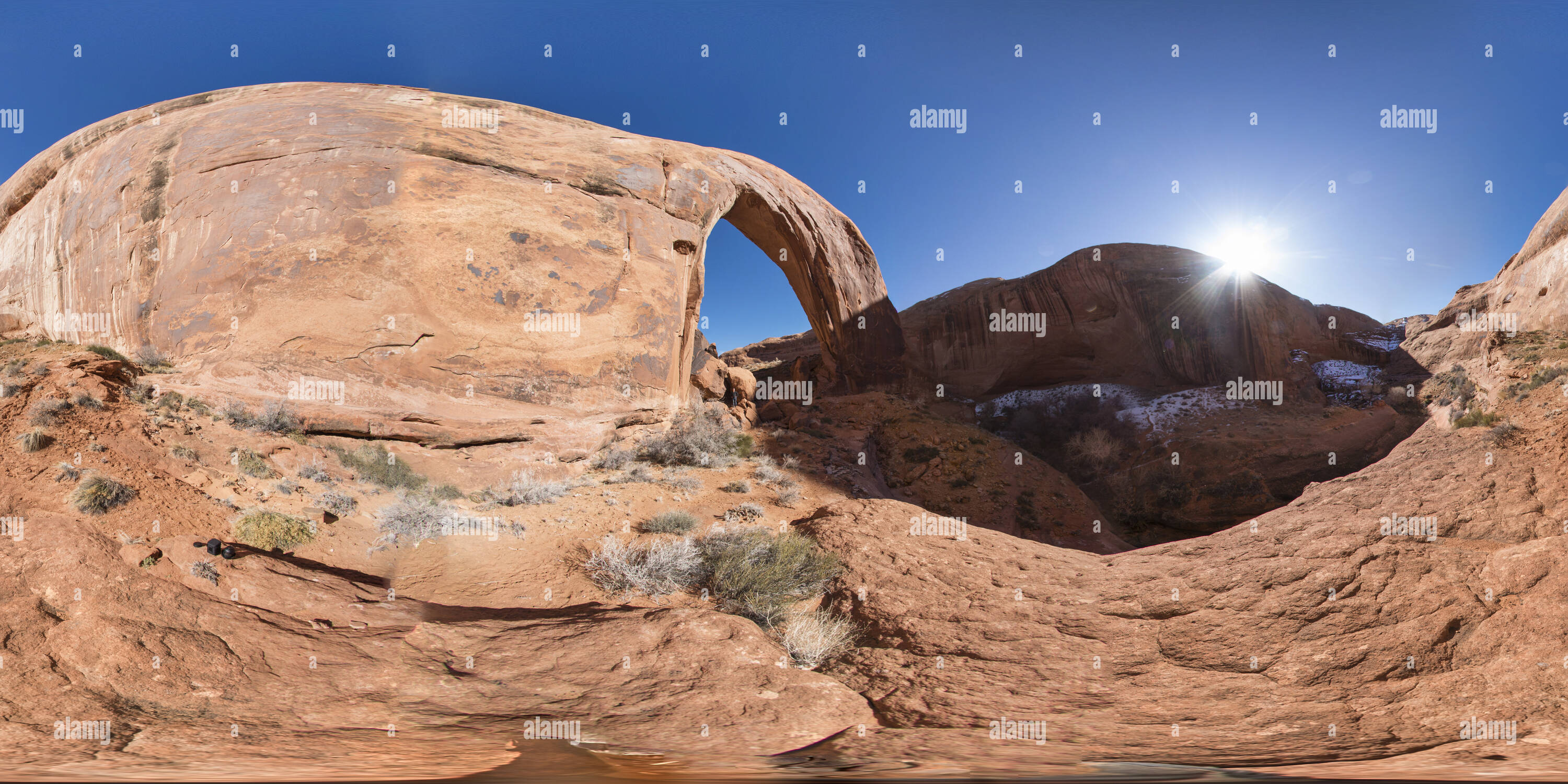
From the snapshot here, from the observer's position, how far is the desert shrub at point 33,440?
528 cm

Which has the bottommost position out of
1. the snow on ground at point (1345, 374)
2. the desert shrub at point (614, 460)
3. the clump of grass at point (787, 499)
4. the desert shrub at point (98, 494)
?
the clump of grass at point (787, 499)

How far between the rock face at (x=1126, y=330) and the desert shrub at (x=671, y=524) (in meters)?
15.9

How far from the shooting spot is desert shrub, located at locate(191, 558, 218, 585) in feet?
14.4

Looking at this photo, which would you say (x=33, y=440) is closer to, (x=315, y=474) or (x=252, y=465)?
(x=252, y=465)

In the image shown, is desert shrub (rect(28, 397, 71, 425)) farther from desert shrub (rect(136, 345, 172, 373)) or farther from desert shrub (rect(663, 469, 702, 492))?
desert shrub (rect(663, 469, 702, 492))

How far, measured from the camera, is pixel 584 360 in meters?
10.7

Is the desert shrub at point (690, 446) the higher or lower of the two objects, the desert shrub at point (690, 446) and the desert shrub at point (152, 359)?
the lower

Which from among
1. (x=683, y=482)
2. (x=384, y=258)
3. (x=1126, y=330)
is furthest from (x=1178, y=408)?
(x=384, y=258)

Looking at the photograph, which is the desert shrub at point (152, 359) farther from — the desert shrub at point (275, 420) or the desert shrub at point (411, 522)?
the desert shrub at point (411, 522)

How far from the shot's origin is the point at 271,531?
18.1 ft

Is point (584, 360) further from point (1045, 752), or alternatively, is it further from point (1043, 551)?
point (1045, 752)

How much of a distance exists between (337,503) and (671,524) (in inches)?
141

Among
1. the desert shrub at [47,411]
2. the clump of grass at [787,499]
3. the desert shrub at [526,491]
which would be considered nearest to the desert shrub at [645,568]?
the desert shrub at [526,491]

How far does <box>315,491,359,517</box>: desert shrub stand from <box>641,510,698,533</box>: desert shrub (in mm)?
3138
